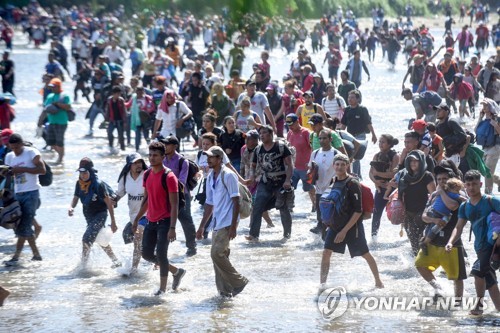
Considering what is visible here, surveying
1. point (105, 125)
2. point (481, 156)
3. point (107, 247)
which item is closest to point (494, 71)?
point (105, 125)

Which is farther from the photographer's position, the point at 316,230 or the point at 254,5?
the point at 316,230

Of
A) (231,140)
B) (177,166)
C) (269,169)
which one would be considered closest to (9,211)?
(177,166)

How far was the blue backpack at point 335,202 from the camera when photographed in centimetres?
940

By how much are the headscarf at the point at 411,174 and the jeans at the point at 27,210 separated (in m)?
4.12

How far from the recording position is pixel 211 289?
10039 mm

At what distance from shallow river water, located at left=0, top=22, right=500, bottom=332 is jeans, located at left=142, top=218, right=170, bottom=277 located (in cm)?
35

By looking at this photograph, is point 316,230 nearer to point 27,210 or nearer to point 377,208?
point 377,208

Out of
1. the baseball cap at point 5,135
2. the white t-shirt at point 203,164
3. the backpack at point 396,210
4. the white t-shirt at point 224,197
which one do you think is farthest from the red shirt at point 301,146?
the white t-shirt at point 224,197

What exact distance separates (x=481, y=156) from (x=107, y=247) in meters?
4.85

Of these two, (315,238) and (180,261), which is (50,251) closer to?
(180,261)

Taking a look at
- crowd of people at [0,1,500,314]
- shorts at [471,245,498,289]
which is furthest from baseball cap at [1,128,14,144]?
shorts at [471,245,498,289]

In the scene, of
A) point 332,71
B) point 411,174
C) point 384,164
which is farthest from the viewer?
point 332,71

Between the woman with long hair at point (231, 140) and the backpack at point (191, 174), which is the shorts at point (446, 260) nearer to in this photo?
the backpack at point (191, 174)

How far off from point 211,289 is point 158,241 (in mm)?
788
